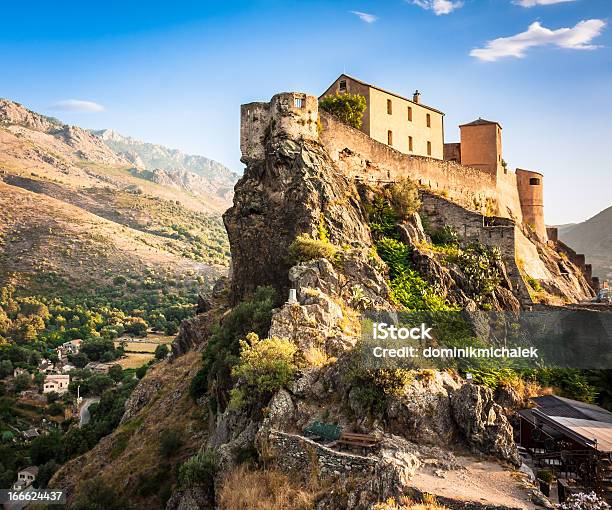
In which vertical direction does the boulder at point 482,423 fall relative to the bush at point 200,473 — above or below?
above

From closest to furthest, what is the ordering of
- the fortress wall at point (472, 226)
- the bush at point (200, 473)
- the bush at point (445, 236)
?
the bush at point (200, 473) < the bush at point (445, 236) < the fortress wall at point (472, 226)

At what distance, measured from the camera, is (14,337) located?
102 metres

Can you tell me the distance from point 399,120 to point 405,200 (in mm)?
8812

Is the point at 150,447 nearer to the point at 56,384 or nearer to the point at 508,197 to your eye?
the point at 508,197

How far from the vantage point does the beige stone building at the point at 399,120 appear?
3797 cm

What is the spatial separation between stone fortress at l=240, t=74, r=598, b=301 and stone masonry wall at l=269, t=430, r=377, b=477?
17.8 meters

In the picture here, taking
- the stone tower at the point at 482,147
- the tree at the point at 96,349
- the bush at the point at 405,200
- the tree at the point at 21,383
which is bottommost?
the tree at the point at 21,383

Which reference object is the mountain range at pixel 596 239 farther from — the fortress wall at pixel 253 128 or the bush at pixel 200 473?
the bush at pixel 200 473

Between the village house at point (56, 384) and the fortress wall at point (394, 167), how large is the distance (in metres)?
57.6

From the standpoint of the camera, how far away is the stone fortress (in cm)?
3253

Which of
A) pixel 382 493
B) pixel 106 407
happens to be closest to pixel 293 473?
pixel 382 493

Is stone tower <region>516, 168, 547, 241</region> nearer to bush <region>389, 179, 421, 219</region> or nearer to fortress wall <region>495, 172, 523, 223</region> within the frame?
fortress wall <region>495, 172, 523, 223</region>

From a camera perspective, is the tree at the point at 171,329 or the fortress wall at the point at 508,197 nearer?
the fortress wall at the point at 508,197

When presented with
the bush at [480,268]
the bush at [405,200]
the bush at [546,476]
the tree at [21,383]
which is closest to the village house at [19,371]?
the tree at [21,383]
